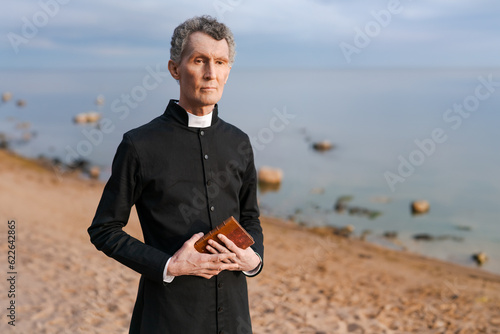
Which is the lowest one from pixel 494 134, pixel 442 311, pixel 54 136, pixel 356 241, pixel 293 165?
pixel 442 311

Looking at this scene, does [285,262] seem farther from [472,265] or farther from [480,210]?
[480,210]

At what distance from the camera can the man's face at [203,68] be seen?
6.32ft

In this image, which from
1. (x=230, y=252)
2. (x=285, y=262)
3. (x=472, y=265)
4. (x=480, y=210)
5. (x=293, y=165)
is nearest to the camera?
(x=230, y=252)

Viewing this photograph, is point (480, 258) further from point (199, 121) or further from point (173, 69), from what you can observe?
point (173, 69)

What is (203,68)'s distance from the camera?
1.94m

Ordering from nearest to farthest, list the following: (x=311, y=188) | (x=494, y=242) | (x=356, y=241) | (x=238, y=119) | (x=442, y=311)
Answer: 1. (x=442, y=311)
2. (x=356, y=241)
3. (x=494, y=242)
4. (x=311, y=188)
5. (x=238, y=119)

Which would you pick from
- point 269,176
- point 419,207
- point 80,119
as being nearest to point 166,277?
point 419,207

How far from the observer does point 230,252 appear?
6.23ft

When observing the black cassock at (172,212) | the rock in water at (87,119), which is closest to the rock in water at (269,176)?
the black cassock at (172,212)

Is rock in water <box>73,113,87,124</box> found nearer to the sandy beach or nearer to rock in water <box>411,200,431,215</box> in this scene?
the sandy beach

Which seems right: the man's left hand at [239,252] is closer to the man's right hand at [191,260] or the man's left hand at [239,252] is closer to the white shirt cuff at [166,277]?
the man's right hand at [191,260]

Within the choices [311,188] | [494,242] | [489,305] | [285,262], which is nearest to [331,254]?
[285,262]

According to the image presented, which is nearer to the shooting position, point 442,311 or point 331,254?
point 442,311

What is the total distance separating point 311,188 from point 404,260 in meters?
7.14
